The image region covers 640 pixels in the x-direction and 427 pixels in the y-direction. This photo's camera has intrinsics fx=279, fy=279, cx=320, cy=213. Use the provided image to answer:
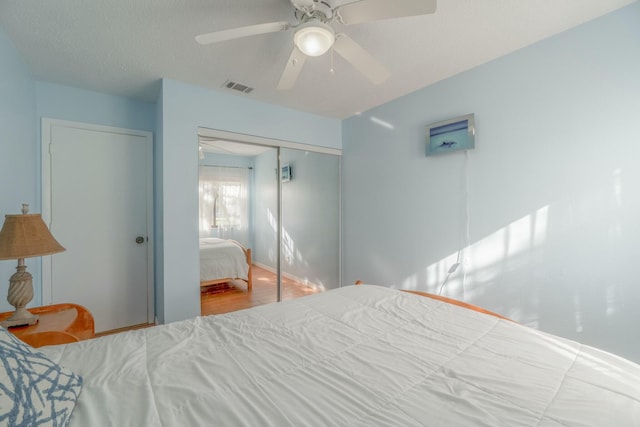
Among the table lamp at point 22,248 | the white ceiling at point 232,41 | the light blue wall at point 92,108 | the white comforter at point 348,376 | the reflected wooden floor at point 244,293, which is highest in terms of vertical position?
the white ceiling at point 232,41

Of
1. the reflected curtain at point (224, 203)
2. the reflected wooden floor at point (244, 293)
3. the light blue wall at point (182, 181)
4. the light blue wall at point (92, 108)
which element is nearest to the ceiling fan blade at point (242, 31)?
the light blue wall at point (182, 181)

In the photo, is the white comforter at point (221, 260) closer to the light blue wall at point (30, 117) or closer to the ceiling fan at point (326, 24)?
the light blue wall at point (30, 117)

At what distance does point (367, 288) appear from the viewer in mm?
1953

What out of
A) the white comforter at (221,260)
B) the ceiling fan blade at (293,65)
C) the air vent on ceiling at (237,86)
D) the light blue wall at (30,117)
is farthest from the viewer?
the white comforter at (221,260)

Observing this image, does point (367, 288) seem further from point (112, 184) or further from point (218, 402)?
point (112, 184)

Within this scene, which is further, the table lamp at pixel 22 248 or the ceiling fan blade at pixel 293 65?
the ceiling fan blade at pixel 293 65

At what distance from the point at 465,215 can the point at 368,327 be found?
168cm

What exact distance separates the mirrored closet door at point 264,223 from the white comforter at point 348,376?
68.0 inches

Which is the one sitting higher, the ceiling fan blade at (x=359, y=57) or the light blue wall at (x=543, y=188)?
the ceiling fan blade at (x=359, y=57)

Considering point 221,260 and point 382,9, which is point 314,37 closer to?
point 382,9

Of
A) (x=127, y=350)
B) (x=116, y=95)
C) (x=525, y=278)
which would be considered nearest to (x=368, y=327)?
(x=127, y=350)

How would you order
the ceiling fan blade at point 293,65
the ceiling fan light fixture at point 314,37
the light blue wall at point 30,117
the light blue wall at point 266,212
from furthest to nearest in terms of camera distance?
the light blue wall at point 266,212
the light blue wall at point 30,117
the ceiling fan blade at point 293,65
the ceiling fan light fixture at point 314,37

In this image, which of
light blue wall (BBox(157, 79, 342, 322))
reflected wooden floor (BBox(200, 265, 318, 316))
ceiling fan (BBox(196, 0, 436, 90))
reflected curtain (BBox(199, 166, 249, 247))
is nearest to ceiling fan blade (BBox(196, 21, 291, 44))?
ceiling fan (BBox(196, 0, 436, 90))

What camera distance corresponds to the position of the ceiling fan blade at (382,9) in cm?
126
